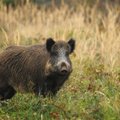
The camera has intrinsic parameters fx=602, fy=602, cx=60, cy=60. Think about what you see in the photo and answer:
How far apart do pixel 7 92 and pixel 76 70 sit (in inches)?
83.4

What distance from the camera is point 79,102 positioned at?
311 inches

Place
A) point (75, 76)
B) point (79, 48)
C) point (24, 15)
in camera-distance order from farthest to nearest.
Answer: point (24, 15), point (79, 48), point (75, 76)

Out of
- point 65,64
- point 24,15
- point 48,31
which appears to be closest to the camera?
point 65,64

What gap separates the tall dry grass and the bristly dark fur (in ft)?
7.99

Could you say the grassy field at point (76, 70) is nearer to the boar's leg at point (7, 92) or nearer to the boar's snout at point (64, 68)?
the boar's leg at point (7, 92)

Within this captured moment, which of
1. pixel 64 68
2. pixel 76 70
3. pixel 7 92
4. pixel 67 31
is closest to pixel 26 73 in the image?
pixel 7 92

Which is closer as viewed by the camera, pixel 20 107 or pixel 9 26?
pixel 20 107

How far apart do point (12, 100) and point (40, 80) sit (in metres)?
0.64

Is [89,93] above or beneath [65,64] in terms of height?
beneath

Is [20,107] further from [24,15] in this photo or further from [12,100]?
[24,15]

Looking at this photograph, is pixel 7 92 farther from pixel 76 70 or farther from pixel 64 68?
pixel 76 70

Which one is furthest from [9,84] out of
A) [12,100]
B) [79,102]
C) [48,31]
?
[48,31]

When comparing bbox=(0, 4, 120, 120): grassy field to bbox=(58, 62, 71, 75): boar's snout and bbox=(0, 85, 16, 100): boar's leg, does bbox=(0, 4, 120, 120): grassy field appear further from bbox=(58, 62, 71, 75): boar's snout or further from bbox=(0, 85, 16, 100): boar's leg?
bbox=(58, 62, 71, 75): boar's snout

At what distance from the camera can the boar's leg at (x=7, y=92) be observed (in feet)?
26.7
